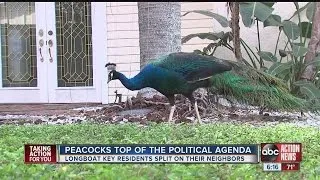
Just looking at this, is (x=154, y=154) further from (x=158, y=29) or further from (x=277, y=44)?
(x=277, y=44)

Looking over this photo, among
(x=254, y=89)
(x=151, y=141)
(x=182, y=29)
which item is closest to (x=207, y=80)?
(x=254, y=89)

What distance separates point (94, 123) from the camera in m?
5.79

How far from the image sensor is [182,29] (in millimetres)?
8656

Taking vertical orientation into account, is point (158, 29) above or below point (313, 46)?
above

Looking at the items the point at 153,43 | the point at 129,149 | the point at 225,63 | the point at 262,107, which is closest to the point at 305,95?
the point at 262,107

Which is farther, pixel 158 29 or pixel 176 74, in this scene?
pixel 158 29

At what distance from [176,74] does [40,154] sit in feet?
5.56

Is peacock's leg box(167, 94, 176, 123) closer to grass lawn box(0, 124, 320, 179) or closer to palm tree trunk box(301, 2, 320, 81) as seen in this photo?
grass lawn box(0, 124, 320, 179)

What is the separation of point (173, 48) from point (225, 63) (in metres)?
0.57

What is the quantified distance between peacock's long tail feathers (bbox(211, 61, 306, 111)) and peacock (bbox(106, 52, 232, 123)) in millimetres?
101

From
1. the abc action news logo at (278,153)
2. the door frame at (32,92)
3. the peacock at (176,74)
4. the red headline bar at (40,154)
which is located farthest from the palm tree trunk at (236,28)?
the red headline bar at (40,154)

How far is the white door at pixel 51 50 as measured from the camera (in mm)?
8367

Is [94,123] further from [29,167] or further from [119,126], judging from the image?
[29,167]

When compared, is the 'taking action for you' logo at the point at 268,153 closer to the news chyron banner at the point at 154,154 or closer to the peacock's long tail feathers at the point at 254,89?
the news chyron banner at the point at 154,154
